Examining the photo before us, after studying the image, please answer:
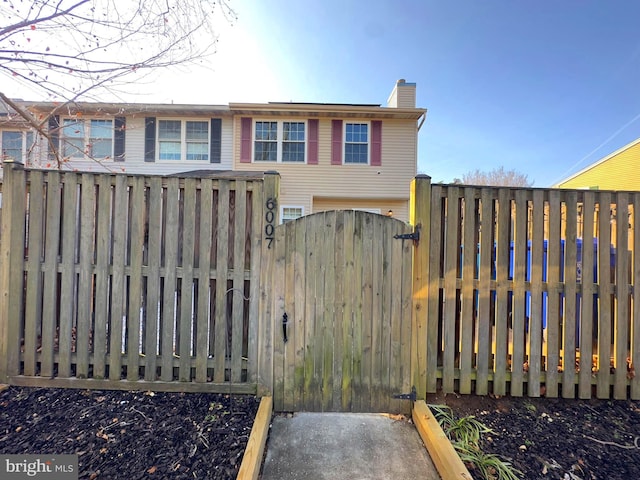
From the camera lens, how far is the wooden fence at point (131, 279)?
8.09 feet

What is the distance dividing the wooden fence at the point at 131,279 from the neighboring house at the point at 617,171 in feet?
44.7

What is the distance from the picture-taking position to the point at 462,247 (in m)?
2.53

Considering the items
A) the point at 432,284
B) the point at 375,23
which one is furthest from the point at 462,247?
→ the point at 375,23

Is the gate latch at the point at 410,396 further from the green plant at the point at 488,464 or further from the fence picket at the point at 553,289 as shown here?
the fence picket at the point at 553,289

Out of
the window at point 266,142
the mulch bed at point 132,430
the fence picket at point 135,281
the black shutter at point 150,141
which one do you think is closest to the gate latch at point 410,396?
the mulch bed at point 132,430

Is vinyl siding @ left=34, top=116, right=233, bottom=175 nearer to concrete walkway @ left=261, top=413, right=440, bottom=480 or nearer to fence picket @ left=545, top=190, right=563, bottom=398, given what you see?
concrete walkway @ left=261, top=413, right=440, bottom=480

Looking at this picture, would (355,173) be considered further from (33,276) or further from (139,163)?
(33,276)

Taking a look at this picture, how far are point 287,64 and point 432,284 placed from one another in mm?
4999

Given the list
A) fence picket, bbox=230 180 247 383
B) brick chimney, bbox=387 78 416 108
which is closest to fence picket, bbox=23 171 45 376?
fence picket, bbox=230 180 247 383

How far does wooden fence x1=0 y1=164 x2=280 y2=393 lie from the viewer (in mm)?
2465

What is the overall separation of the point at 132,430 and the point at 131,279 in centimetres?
116

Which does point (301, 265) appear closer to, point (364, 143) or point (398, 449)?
point (398, 449)

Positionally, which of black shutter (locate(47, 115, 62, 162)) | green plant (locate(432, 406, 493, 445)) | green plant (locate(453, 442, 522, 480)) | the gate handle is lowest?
green plant (locate(453, 442, 522, 480))

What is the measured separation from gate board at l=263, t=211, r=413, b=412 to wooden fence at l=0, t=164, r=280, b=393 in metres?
0.28
